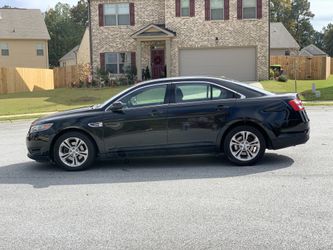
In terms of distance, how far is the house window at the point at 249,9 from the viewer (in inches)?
1227

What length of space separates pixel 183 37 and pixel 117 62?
203 inches

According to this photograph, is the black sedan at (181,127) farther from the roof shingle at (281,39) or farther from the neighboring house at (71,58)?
the neighboring house at (71,58)

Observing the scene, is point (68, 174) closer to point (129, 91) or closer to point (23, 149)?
point (129, 91)

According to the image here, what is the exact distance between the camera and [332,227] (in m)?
4.95

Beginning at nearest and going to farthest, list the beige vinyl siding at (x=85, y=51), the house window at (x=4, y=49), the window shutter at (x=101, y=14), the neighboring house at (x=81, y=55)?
the window shutter at (x=101, y=14) → the house window at (x=4, y=49) → the beige vinyl siding at (x=85, y=51) → the neighboring house at (x=81, y=55)

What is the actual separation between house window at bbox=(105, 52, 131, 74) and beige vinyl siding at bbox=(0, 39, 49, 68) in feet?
55.9

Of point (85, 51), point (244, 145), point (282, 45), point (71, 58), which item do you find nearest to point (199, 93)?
point (244, 145)

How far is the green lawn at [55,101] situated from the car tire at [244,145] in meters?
15.4

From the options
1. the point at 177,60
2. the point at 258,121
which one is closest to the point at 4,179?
the point at 258,121

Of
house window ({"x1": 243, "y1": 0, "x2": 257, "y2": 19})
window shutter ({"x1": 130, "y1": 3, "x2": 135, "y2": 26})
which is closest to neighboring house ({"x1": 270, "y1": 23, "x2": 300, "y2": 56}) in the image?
house window ({"x1": 243, "y1": 0, "x2": 257, "y2": 19})

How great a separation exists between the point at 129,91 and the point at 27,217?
3.31m

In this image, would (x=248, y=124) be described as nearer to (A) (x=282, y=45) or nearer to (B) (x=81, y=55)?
(B) (x=81, y=55)

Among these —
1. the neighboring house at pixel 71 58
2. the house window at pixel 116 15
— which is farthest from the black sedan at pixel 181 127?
the neighboring house at pixel 71 58

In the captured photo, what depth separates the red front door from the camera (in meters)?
32.9
